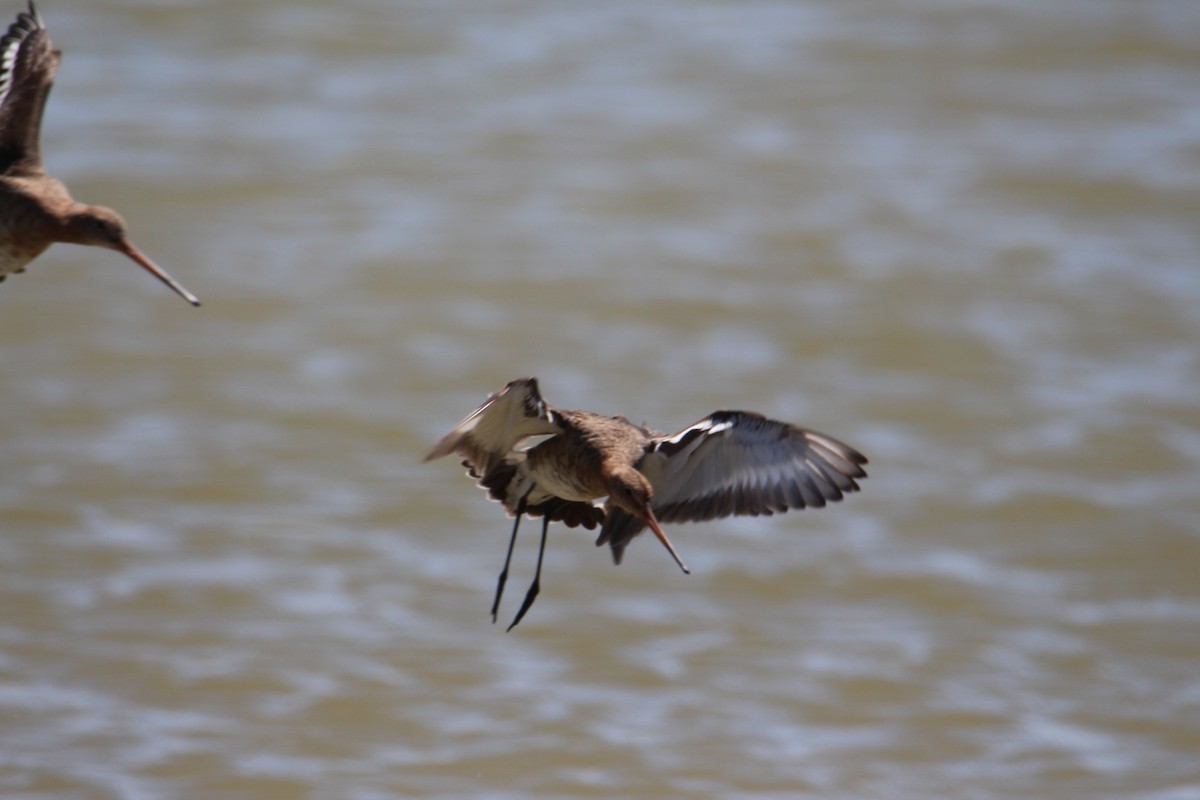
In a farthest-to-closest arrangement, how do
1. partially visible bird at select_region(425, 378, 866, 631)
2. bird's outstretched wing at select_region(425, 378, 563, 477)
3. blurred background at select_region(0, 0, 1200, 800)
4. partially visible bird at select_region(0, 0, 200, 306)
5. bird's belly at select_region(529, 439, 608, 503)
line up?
blurred background at select_region(0, 0, 1200, 800), partially visible bird at select_region(0, 0, 200, 306), bird's belly at select_region(529, 439, 608, 503), partially visible bird at select_region(425, 378, 866, 631), bird's outstretched wing at select_region(425, 378, 563, 477)

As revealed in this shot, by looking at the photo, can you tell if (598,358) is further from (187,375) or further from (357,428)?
(187,375)

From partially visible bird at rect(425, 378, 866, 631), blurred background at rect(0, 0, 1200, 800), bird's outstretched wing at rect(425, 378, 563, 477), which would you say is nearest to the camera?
bird's outstretched wing at rect(425, 378, 563, 477)

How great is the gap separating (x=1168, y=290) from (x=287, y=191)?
19.1ft

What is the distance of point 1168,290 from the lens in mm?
11016

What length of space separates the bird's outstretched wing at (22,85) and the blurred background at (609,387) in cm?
232

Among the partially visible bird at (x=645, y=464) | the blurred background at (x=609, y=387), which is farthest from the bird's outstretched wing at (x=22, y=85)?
the blurred background at (x=609, y=387)

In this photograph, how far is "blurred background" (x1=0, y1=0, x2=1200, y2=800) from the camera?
22.8 feet

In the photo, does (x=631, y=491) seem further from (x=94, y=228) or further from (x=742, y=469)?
(x=94, y=228)

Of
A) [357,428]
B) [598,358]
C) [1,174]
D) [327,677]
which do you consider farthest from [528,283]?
[1,174]

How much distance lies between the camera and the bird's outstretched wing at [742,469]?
4957 mm

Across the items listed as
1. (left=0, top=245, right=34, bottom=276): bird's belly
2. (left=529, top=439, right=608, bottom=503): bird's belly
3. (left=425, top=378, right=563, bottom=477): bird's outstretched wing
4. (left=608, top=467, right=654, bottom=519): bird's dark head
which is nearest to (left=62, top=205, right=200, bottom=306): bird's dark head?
(left=0, top=245, right=34, bottom=276): bird's belly

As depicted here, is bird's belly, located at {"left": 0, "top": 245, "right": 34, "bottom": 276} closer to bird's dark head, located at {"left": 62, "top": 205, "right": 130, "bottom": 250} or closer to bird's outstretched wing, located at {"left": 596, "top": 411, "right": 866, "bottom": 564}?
bird's dark head, located at {"left": 62, "top": 205, "right": 130, "bottom": 250}

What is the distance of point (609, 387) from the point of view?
31.9 feet

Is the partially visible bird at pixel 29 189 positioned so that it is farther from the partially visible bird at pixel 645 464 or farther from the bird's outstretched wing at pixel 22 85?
the partially visible bird at pixel 645 464
